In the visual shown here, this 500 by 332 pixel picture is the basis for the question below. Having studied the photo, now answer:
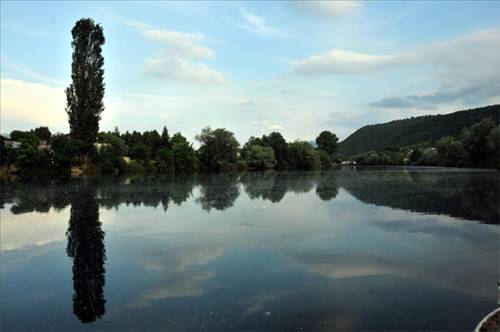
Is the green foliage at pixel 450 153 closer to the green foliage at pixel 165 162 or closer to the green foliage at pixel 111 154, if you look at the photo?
the green foliage at pixel 165 162

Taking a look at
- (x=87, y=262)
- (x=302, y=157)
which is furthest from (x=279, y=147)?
(x=87, y=262)

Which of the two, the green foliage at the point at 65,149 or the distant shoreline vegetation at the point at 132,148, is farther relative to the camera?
the green foliage at the point at 65,149

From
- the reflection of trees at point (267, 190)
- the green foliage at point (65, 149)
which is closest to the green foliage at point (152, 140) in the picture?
the green foliage at point (65, 149)

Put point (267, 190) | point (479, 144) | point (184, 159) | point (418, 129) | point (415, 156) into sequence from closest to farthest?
point (267, 190), point (184, 159), point (479, 144), point (415, 156), point (418, 129)

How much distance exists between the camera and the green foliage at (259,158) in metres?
85.3

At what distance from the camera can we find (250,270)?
870 cm

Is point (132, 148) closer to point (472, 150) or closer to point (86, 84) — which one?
point (86, 84)

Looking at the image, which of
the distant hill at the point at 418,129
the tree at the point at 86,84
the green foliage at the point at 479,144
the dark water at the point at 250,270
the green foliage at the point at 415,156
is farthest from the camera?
the distant hill at the point at 418,129

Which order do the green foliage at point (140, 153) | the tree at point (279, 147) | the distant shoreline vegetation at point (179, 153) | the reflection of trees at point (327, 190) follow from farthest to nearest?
the tree at point (279, 147), the green foliage at point (140, 153), the distant shoreline vegetation at point (179, 153), the reflection of trees at point (327, 190)

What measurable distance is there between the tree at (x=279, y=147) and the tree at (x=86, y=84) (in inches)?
1932

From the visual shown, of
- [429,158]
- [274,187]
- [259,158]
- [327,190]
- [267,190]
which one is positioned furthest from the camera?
[429,158]

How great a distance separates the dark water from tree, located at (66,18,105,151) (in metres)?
35.9

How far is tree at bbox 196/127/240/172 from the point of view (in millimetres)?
77438

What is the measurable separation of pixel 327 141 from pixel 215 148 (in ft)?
195
